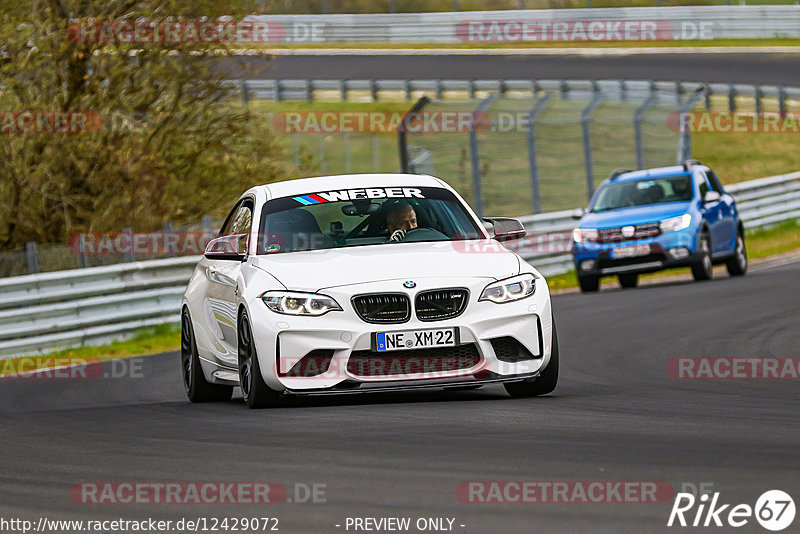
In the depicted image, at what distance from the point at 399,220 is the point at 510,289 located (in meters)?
1.23

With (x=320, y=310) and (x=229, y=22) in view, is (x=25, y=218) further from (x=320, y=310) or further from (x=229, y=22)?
(x=320, y=310)

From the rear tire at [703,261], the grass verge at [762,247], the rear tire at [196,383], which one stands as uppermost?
the rear tire at [196,383]

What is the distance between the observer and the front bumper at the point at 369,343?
31.2 feet

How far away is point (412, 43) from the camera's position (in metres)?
53.5

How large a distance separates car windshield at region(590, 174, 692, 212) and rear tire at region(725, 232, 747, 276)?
3.71 ft

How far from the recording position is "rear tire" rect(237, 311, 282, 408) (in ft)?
32.2

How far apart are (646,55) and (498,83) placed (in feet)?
22.0

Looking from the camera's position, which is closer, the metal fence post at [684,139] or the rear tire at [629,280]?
the rear tire at [629,280]

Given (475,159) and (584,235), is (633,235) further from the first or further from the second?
(475,159)

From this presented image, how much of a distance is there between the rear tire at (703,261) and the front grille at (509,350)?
1259cm

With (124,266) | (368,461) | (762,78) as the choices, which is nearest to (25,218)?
(124,266)

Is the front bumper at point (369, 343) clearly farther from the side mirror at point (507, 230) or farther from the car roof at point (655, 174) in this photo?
the car roof at point (655, 174)

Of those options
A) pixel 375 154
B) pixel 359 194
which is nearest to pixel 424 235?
pixel 359 194

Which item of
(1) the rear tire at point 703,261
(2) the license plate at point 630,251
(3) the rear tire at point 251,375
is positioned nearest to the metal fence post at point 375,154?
(2) the license plate at point 630,251
